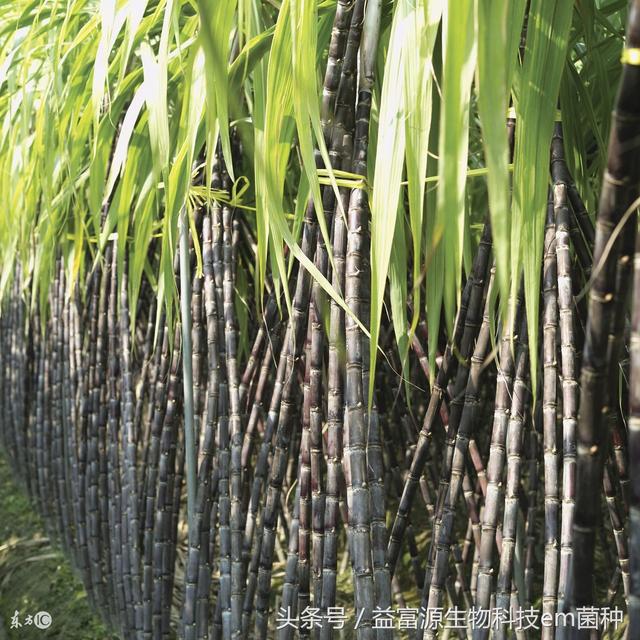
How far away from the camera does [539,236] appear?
27.0 inches

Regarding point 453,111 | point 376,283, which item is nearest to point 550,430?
point 376,283

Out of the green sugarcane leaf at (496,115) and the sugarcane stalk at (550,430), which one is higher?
the green sugarcane leaf at (496,115)

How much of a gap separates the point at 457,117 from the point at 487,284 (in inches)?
15.6

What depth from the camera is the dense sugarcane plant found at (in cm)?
51

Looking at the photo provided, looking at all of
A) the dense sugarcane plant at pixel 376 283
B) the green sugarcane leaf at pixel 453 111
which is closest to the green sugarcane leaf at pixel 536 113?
the dense sugarcane plant at pixel 376 283

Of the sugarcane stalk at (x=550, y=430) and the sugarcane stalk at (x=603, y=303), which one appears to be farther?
the sugarcane stalk at (x=550, y=430)

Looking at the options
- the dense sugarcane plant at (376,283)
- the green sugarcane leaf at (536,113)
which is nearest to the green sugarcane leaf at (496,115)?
the dense sugarcane plant at (376,283)

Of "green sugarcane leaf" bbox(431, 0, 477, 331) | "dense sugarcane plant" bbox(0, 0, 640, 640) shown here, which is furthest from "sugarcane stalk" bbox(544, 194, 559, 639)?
"green sugarcane leaf" bbox(431, 0, 477, 331)

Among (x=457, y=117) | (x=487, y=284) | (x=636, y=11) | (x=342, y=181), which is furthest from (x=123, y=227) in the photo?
(x=636, y=11)

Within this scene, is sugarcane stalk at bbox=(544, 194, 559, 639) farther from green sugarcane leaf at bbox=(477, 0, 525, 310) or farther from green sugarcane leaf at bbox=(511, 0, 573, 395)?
green sugarcane leaf at bbox=(477, 0, 525, 310)

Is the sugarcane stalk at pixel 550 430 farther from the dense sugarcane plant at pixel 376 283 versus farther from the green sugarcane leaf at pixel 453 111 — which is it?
the green sugarcane leaf at pixel 453 111

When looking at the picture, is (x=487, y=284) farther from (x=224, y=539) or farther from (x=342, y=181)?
(x=224, y=539)

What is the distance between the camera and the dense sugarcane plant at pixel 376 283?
507 mm

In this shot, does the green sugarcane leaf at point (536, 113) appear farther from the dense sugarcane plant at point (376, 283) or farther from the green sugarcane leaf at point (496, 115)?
the green sugarcane leaf at point (496, 115)
